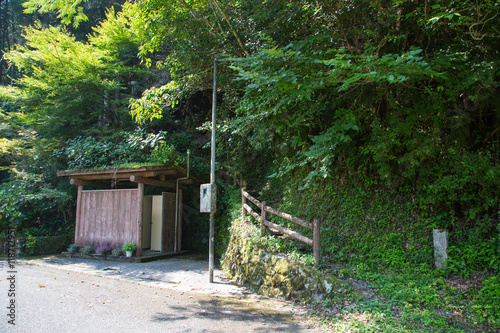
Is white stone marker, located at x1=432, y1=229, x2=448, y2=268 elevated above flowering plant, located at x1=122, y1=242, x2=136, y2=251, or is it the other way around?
white stone marker, located at x1=432, y1=229, x2=448, y2=268

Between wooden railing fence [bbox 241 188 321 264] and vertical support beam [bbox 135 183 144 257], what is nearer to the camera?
wooden railing fence [bbox 241 188 321 264]

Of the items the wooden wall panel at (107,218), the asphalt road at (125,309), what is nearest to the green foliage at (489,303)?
the asphalt road at (125,309)

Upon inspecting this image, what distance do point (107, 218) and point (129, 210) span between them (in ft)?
3.28

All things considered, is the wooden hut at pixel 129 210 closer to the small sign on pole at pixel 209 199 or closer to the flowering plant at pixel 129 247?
the flowering plant at pixel 129 247

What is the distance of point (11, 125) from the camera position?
46.0ft

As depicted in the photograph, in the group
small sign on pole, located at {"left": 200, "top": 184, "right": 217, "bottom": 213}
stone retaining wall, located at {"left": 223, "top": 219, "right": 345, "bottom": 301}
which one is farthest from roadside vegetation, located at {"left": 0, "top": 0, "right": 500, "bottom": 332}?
small sign on pole, located at {"left": 200, "top": 184, "right": 217, "bottom": 213}

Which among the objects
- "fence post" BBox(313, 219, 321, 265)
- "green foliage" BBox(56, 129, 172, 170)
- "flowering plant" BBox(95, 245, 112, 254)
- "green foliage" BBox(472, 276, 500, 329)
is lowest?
"flowering plant" BBox(95, 245, 112, 254)

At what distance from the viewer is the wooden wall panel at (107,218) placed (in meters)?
9.71

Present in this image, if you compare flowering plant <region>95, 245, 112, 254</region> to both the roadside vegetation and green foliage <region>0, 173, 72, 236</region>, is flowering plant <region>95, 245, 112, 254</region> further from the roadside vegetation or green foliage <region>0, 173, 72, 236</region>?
green foliage <region>0, 173, 72, 236</region>

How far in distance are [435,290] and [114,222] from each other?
909cm

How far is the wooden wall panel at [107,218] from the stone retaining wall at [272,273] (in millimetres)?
3759

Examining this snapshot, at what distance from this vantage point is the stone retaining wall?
5196mm

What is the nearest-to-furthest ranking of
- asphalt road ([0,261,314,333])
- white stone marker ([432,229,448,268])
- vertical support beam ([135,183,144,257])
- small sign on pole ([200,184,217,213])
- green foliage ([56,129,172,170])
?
asphalt road ([0,261,314,333]), white stone marker ([432,229,448,268]), small sign on pole ([200,184,217,213]), vertical support beam ([135,183,144,257]), green foliage ([56,129,172,170])

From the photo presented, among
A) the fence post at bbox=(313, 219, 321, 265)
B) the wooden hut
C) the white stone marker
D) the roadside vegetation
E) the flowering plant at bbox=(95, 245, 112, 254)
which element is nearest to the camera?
the roadside vegetation
